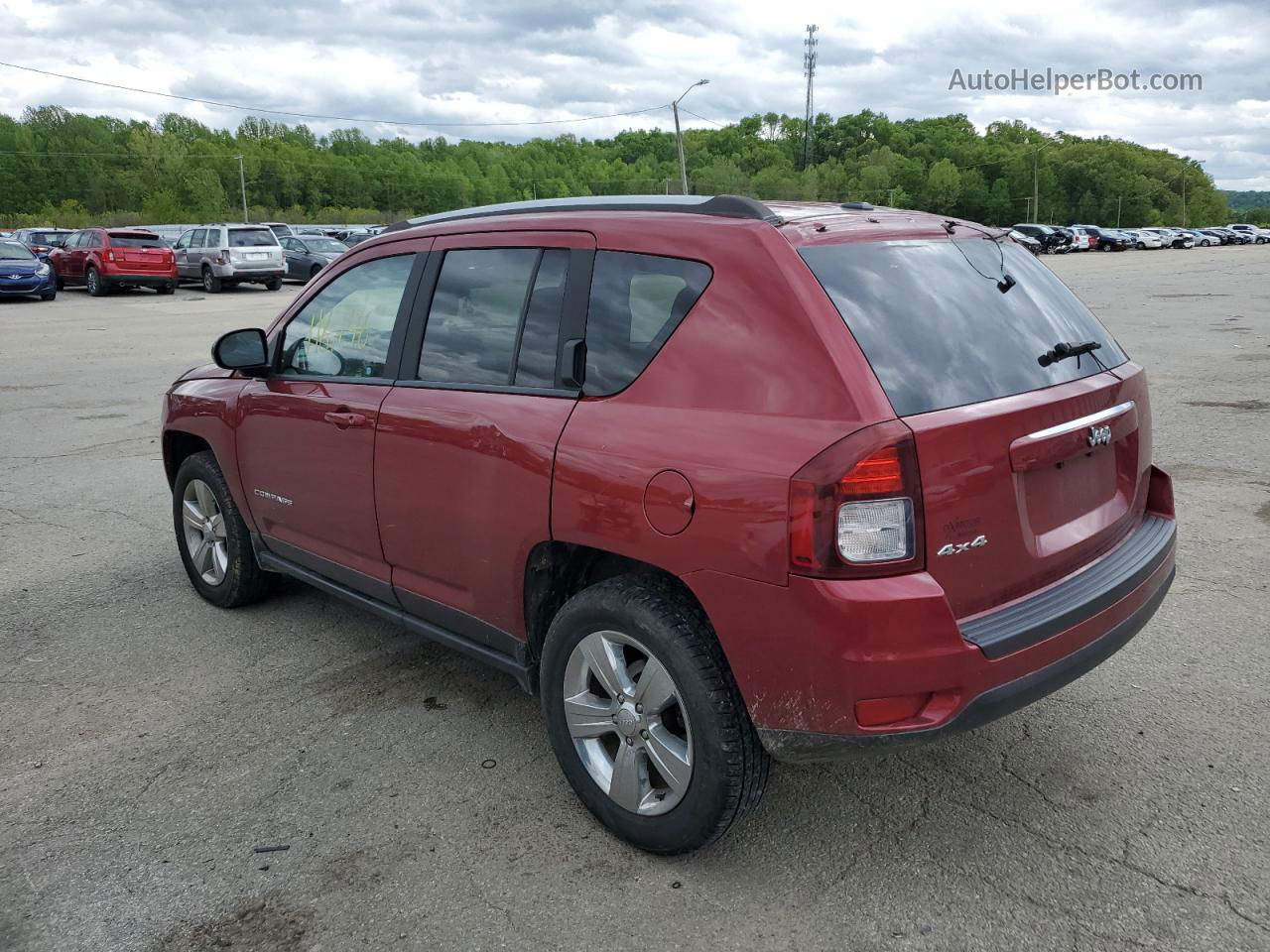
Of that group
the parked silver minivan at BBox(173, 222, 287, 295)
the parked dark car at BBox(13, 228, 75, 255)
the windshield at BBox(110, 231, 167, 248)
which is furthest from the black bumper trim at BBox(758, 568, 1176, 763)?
the parked dark car at BBox(13, 228, 75, 255)

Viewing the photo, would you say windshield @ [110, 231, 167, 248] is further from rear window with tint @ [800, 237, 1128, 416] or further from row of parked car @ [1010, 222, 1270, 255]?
row of parked car @ [1010, 222, 1270, 255]

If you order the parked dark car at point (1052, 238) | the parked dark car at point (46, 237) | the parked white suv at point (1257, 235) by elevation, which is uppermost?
the parked white suv at point (1257, 235)

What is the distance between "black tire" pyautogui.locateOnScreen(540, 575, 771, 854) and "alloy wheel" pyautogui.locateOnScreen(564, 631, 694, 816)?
1.5 inches

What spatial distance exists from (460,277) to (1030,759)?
2.50 m

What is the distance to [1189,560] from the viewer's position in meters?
5.15

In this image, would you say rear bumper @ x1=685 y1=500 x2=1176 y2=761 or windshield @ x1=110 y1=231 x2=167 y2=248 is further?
windshield @ x1=110 y1=231 x2=167 y2=248

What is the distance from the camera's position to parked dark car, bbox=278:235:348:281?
3155 centimetres

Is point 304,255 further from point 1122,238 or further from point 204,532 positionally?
point 1122,238

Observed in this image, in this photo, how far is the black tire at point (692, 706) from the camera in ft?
8.78

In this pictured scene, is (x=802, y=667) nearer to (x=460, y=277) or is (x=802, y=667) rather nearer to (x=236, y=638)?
(x=460, y=277)

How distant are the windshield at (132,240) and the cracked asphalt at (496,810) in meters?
25.7

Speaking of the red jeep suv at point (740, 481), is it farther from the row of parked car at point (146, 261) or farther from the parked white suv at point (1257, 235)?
the parked white suv at point (1257, 235)

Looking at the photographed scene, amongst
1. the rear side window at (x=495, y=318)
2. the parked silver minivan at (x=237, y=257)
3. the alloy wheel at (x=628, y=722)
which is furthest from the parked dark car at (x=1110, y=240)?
the alloy wheel at (x=628, y=722)

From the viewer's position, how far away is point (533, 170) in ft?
383
